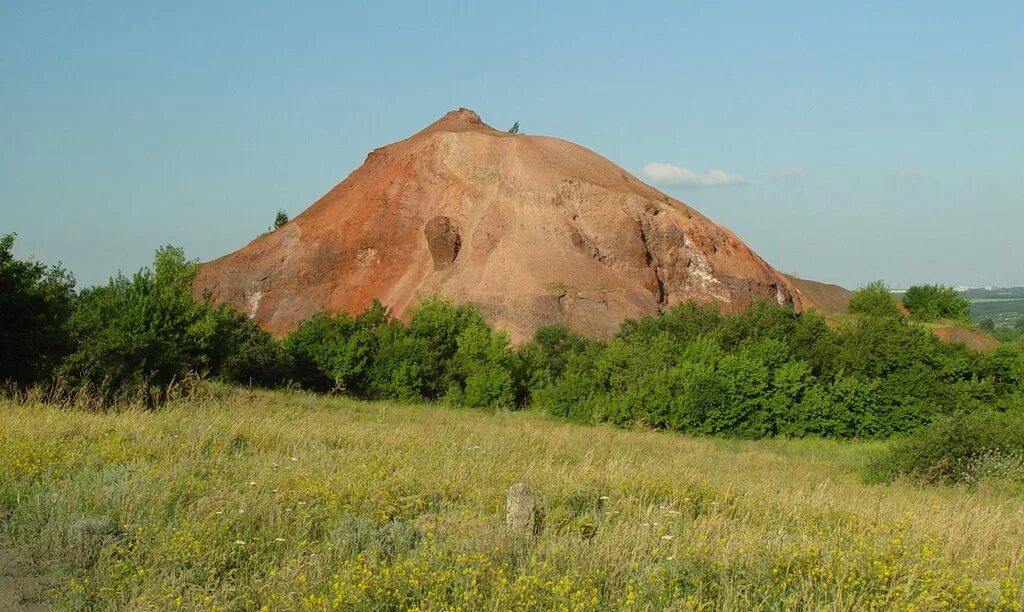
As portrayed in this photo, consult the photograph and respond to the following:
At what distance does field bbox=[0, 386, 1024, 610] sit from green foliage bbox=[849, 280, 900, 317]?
49.7 metres

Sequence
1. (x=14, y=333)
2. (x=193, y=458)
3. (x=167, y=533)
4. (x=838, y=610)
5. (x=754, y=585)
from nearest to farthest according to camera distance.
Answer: (x=838, y=610), (x=754, y=585), (x=167, y=533), (x=193, y=458), (x=14, y=333)

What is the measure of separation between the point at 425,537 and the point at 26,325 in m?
15.5

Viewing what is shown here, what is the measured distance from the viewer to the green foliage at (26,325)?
17.8 m

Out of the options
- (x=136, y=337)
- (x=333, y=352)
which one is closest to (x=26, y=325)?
(x=136, y=337)

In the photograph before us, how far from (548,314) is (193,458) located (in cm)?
3518

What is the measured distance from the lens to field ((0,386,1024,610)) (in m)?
5.04

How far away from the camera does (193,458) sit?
8461 mm

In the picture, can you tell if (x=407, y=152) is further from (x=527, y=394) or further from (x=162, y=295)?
(x=162, y=295)

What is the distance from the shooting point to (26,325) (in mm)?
18484

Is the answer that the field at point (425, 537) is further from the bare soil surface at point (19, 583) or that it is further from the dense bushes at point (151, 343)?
the dense bushes at point (151, 343)

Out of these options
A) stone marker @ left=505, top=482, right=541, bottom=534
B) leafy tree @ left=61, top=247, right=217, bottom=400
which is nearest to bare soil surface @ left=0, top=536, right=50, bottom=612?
stone marker @ left=505, top=482, right=541, bottom=534

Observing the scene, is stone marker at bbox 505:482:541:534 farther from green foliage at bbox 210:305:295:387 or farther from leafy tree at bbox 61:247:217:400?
green foliage at bbox 210:305:295:387

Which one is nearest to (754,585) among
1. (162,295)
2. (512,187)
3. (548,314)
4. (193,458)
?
(193,458)

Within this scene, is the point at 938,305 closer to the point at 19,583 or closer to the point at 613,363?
the point at 613,363
